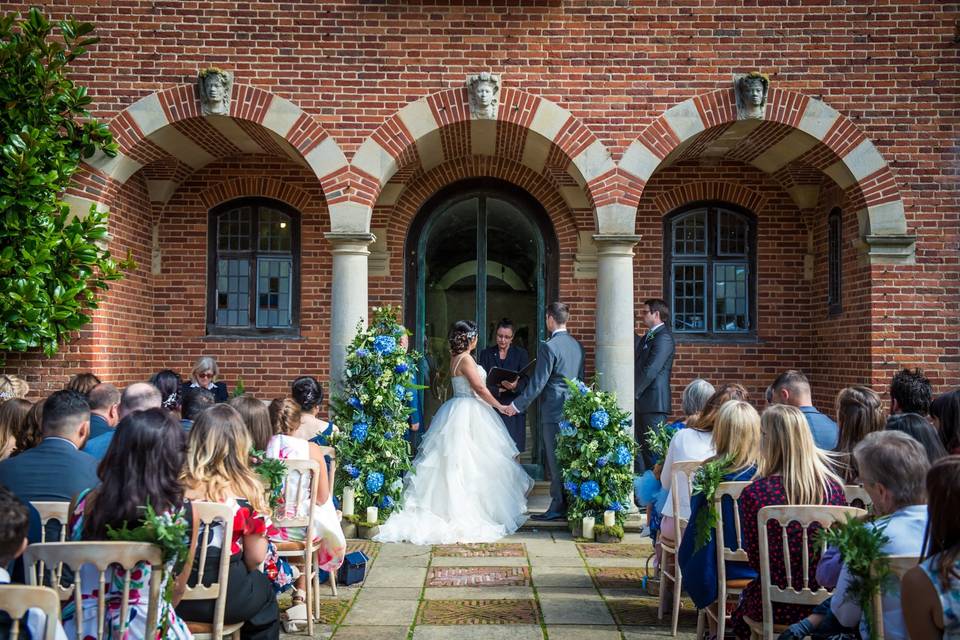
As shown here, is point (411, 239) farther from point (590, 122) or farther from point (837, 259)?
point (837, 259)

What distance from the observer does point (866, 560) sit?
298 cm

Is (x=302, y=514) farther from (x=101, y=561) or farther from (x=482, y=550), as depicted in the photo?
(x=482, y=550)

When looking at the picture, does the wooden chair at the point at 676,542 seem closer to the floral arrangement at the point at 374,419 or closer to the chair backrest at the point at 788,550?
the chair backrest at the point at 788,550

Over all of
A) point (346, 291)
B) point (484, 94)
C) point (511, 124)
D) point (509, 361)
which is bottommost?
point (509, 361)

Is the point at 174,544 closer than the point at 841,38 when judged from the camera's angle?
Yes

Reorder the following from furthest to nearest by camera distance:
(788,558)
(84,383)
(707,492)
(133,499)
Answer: (84,383) → (707,492) → (788,558) → (133,499)

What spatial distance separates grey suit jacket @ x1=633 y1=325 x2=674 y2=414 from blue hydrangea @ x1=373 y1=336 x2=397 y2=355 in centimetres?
264

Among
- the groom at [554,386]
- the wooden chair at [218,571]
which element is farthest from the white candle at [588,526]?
the wooden chair at [218,571]

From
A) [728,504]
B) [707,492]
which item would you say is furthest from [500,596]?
[707,492]

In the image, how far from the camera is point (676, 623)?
5.36m

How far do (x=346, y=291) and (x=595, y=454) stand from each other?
289 centimetres

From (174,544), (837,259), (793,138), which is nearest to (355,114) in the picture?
(793,138)

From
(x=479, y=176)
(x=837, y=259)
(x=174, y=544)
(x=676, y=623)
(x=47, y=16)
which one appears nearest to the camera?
(x=174, y=544)

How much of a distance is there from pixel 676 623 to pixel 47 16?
802 cm
